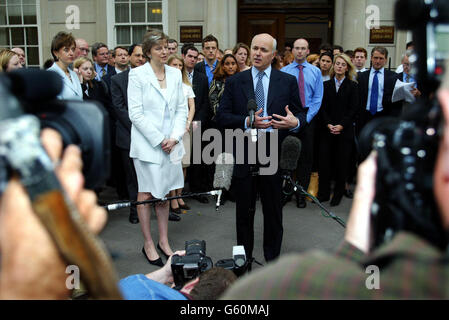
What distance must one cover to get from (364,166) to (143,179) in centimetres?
299

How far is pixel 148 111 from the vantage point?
3.63 meters

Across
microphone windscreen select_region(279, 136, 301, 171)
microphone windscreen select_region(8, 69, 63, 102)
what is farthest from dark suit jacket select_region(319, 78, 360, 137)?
microphone windscreen select_region(8, 69, 63, 102)

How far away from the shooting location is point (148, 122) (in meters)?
3.59

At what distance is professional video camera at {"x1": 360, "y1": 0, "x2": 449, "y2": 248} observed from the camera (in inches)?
27.2

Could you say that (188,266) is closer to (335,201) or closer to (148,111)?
(148,111)

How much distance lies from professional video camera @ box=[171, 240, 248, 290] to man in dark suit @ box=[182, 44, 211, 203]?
3.31m

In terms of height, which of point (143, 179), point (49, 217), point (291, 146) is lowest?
point (143, 179)

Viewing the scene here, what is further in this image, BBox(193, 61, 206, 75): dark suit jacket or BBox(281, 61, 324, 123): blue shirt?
BBox(193, 61, 206, 75): dark suit jacket

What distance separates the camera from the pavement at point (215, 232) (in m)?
4.13

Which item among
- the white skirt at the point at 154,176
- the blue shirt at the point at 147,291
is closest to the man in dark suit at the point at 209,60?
the white skirt at the point at 154,176

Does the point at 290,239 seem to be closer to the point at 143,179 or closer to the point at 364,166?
the point at 143,179

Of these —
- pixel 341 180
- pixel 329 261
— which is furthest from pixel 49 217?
pixel 341 180

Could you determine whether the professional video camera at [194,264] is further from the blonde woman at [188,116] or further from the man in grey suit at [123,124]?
the blonde woman at [188,116]

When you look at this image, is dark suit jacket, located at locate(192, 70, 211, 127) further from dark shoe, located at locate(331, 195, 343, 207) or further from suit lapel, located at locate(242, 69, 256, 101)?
suit lapel, located at locate(242, 69, 256, 101)
